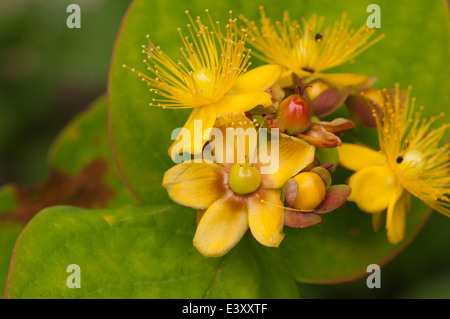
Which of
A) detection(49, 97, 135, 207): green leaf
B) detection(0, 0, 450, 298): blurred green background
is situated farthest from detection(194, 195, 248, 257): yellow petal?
detection(0, 0, 450, 298): blurred green background

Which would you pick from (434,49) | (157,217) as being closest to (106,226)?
(157,217)

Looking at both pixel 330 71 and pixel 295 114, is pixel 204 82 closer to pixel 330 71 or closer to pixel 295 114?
pixel 295 114

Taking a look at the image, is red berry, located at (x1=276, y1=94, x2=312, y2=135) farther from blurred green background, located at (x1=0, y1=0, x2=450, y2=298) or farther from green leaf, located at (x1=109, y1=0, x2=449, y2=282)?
blurred green background, located at (x1=0, y1=0, x2=450, y2=298)

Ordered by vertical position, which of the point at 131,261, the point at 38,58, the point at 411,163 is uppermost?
the point at 38,58

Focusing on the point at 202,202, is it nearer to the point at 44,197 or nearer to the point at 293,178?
the point at 293,178

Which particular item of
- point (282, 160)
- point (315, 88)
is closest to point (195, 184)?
point (282, 160)

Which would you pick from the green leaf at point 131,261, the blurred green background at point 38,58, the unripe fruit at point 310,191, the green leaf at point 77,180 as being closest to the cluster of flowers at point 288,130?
the unripe fruit at point 310,191

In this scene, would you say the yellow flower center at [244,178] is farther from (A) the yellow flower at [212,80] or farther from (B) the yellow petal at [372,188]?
(B) the yellow petal at [372,188]
